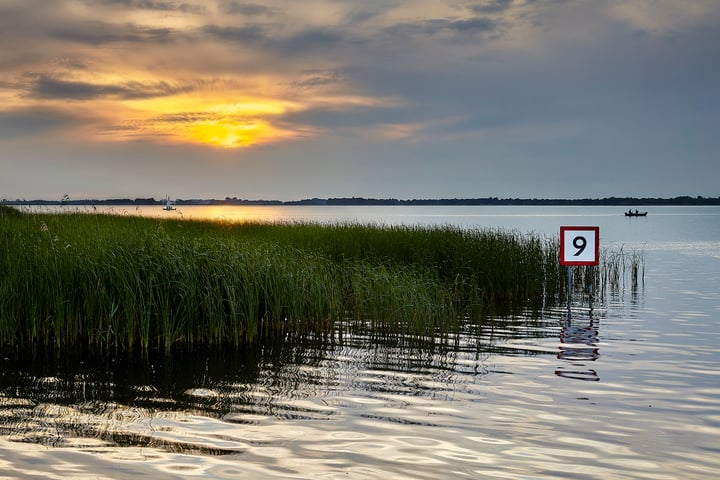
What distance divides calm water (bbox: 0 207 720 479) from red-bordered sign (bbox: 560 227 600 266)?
13.9 ft

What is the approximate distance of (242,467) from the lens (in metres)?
5.99

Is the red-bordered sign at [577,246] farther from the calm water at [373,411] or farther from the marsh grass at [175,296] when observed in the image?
the calm water at [373,411]

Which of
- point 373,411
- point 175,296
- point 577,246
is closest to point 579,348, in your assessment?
point 577,246

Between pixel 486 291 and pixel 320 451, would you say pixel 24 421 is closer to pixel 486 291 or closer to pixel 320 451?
pixel 320 451

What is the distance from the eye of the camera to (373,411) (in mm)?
7820

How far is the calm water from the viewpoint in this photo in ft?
20.1

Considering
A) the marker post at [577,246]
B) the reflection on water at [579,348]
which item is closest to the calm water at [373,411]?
the reflection on water at [579,348]

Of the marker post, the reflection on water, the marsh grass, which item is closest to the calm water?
the reflection on water

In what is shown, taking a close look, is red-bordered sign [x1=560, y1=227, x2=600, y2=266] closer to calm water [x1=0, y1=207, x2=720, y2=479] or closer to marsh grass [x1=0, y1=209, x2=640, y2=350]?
marsh grass [x1=0, y1=209, x2=640, y2=350]

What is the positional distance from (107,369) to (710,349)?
406 inches

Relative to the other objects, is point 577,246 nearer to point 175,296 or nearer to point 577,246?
point 577,246

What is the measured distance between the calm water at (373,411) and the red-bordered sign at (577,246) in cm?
423

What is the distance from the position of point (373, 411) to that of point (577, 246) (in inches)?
424

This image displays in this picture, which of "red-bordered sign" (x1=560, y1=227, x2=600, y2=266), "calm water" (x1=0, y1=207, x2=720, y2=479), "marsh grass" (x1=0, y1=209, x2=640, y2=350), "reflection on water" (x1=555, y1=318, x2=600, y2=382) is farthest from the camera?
"red-bordered sign" (x1=560, y1=227, x2=600, y2=266)
